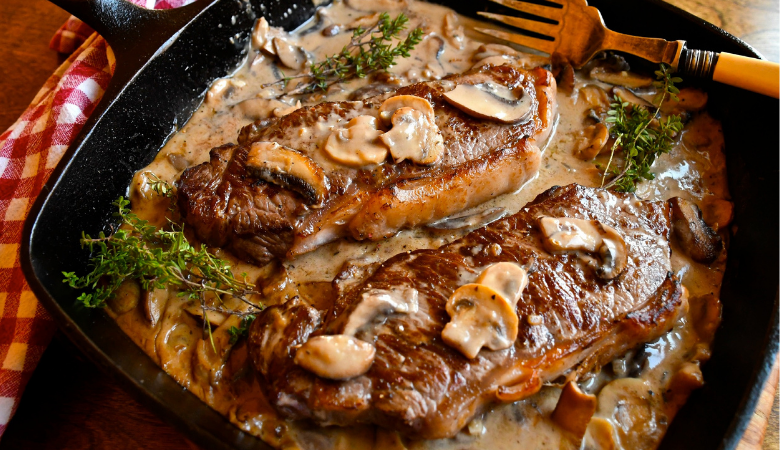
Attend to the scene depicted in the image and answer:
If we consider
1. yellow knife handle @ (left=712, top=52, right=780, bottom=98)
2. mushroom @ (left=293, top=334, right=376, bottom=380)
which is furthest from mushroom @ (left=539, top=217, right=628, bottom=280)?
yellow knife handle @ (left=712, top=52, right=780, bottom=98)

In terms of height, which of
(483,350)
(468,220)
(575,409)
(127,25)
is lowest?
(575,409)

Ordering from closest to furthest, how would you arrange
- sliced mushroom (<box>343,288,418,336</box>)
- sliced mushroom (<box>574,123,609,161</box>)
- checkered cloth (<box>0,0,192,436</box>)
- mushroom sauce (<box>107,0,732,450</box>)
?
sliced mushroom (<box>343,288,418,336</box>) → mushroom sauce (<box>107,0,732,450</box>) → checkered cloth (<box>0,0,192,436</box>) → sliced mushroom (<box>574,123,609,161</box>)

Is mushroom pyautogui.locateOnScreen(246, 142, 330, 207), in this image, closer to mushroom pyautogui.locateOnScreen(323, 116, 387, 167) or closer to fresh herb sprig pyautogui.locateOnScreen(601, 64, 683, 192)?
mushroom pyautogui.locateOnScreen(323, 116, 387, 167)

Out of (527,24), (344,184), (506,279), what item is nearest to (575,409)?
(506,279)

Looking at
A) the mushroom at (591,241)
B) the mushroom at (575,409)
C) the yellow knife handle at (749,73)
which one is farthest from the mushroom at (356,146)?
the yellow knife handle at (749,73)

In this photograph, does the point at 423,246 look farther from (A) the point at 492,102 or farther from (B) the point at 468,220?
(A) the point at 492,102

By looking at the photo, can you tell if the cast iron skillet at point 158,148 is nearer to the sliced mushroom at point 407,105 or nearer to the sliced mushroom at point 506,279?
the sliced mushroom at point 506,279
